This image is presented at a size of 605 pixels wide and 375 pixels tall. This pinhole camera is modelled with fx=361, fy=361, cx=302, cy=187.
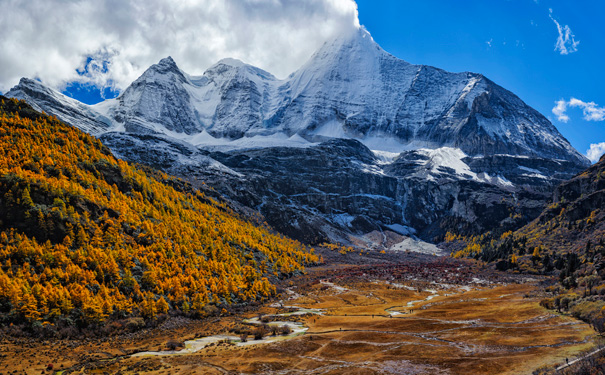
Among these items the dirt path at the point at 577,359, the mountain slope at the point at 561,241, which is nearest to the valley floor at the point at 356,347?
the dirt path at the point at 577,359

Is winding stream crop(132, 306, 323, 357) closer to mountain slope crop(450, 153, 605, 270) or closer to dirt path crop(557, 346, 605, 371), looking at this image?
dirt path crop(557, 346, 605, 371)

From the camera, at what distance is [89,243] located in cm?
7300

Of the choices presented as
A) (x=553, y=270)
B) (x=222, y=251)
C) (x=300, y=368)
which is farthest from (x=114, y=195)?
(x=553, y=270)

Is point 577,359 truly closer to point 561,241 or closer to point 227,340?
point 227,340

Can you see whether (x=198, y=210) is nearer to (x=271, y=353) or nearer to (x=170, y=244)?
(x=170, y=244)

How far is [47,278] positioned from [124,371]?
97.6 feet

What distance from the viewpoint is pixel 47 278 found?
60219mm

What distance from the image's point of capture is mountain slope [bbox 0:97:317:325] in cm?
5912

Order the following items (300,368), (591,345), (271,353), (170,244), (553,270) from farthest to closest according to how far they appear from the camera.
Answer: (553,270) → (170,244) → (271,353) → (300,368) → (591,345)

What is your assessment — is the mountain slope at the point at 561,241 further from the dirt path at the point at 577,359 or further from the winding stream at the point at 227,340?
the dirt path at the point at 577,359

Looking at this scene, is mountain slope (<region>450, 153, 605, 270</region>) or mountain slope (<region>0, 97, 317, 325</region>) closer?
mountain slope (<region>0, 97, 317, 325</region>)

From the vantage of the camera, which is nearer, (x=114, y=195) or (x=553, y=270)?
(x=114, y=195)

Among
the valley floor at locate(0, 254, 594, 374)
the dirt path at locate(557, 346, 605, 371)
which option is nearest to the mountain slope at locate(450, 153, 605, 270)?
the valley floor at locate(0, 254, 594, 374)

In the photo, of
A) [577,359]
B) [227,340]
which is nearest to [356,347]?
[227,340]
